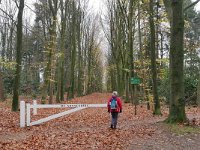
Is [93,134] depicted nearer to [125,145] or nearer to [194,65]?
[125,145]

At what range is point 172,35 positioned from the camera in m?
14.7

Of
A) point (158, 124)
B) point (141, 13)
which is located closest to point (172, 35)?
point (158, 124)

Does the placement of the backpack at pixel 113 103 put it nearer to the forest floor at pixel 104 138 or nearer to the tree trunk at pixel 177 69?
the forest floor at pixel 104 138

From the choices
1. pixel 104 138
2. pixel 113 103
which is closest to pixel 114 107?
pixel 113 103

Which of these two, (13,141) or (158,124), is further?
(158,124)

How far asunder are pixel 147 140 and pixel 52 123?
258 inches

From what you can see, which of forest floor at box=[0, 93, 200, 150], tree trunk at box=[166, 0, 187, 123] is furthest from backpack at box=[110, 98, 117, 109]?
tree trunk at box=[166, 0, 187, 123]

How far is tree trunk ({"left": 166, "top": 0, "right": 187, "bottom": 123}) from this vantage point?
47.3 feet

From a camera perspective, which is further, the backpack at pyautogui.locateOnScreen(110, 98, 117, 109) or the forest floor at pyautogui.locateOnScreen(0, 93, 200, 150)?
the backpack at pyautogui.locateOnScreen(110, 98, 117, 109)

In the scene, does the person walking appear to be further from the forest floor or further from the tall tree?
the tall tree

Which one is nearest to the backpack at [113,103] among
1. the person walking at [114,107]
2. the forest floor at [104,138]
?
the person walking at [114,107]

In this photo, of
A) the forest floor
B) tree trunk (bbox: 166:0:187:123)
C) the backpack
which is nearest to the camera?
the forest floor

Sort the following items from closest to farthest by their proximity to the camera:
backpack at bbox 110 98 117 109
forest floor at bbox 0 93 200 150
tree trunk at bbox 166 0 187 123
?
forest floor at bbox 0 93 200 150 → tree trunk at bbox 166 0 187 123 → backpack at bbox 110 98 117 109

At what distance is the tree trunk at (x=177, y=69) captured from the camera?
47.3 feet
